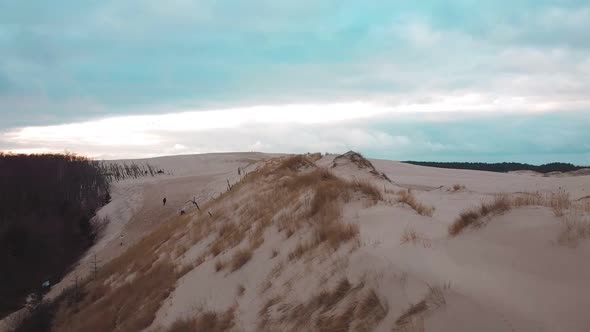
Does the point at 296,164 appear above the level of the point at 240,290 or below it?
above

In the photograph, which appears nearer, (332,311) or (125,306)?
(332,311)

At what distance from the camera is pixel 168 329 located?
328 inches

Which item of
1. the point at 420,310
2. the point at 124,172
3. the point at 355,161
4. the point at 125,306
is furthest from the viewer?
the point at 124,172

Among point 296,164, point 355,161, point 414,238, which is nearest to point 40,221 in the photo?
point 296,164

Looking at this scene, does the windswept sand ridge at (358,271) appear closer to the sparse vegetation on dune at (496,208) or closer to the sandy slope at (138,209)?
the sparse vegetation on dune at (496,208)

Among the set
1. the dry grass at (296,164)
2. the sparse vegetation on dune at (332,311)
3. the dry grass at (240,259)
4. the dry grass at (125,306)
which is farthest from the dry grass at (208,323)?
the dry grass at (296,164)

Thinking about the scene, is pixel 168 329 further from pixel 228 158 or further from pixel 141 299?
pixel 228 158

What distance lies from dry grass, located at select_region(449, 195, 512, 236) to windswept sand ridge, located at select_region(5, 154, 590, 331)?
0.11 m

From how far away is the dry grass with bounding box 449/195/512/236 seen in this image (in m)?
6.48

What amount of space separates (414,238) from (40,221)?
3621 cm

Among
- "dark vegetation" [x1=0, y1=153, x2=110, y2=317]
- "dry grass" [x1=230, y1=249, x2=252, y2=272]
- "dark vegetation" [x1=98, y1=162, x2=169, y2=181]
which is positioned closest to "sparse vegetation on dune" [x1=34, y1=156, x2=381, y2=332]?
"dry grass" [x1=230, y1=249, x2=252, y2=272]

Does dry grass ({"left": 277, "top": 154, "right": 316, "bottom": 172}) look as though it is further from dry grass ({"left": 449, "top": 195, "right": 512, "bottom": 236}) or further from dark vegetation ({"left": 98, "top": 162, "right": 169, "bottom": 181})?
dark vegetation ({"left": 98, "top": 162, "right": 169, "bottom": 181})

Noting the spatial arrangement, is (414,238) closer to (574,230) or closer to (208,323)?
(574,230)

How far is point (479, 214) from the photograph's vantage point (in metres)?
6.63
